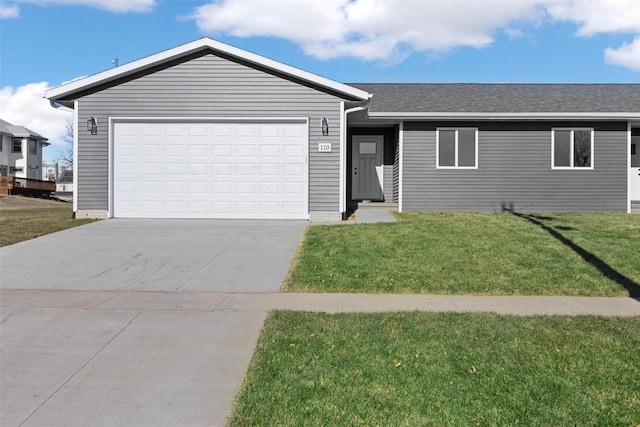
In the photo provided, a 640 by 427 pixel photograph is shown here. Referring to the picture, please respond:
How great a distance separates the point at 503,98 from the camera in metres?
15.7

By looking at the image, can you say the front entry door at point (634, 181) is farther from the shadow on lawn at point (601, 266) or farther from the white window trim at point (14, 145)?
the white window trim at point (14, 145)

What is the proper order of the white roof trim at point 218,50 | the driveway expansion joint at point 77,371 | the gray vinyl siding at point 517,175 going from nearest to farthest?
the driveway expansion joint at point 77,371
the white roof trim at point 218,50
the gray vinyl siding at point 517,175

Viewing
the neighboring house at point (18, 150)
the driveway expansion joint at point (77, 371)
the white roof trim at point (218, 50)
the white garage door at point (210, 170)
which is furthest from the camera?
the neighboring house at point (18, 150)

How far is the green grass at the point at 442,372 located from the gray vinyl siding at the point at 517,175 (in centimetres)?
984

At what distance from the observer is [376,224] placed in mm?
11695

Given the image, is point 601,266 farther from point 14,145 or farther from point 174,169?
point 14,145

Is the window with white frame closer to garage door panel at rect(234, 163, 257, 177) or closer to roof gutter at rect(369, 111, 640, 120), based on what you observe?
garage door panel at rect(234, 163, 257, 177)

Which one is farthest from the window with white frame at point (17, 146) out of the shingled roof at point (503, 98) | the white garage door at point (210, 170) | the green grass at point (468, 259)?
the green grass at point (468, 259)

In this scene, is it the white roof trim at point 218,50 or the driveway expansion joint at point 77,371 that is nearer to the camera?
the driveway expansion joint at point 77,371

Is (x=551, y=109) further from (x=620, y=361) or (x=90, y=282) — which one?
(x=90, y=282)

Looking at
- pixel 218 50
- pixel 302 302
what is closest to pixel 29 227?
pixel 218 50

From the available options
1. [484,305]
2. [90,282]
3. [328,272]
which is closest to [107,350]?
[90,282]

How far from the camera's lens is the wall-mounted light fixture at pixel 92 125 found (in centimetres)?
1314

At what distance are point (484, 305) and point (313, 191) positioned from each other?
7.54 m
